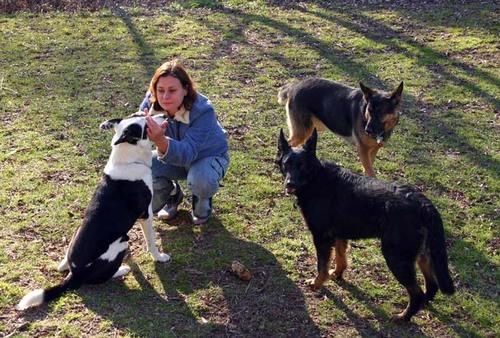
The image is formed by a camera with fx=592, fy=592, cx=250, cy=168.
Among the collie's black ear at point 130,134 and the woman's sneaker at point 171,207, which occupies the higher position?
the collie's black ear at point 130,134

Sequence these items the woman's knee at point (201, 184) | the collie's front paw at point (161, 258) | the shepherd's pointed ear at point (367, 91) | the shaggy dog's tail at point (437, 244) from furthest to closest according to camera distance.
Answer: the shepherd's pointed ear at point (367, 91), the woman's knee at point (201, 184), the collie's front paw at point (161, 258), the shaggy dog's tail at point (437, 244)

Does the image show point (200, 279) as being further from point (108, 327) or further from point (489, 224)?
point (489, 224)

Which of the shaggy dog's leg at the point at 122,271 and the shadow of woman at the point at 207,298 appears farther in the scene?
the shaggy dog's leg at the point at 122,271

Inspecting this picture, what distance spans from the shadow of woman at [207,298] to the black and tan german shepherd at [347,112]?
174 cm

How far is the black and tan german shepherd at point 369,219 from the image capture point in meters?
3.91

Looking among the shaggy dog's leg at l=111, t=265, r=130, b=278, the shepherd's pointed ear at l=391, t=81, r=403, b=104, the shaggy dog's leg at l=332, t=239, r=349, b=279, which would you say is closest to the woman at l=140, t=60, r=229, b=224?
the shaggy dog's leg at l=111, t=265, r=130, b=278

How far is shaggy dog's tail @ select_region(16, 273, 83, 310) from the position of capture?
167 inches

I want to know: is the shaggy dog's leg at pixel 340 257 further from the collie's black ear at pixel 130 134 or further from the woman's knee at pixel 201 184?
the collie's black ear at pixel 130 134

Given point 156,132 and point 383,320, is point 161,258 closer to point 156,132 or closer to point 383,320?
point 156,132

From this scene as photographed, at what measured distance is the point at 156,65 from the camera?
32.3 feet

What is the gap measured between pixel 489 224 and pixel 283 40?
663 cm

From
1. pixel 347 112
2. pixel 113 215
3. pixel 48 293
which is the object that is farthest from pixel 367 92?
pixel 48 293

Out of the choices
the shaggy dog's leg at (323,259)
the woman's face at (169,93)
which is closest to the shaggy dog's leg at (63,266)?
the woman's face at (169,93)

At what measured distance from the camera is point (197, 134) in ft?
17.1
